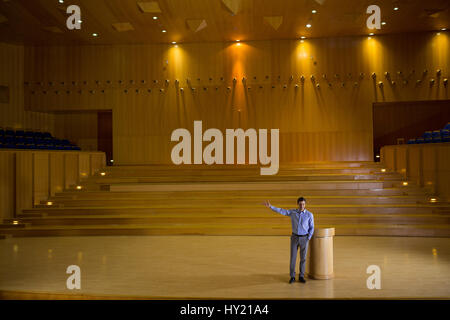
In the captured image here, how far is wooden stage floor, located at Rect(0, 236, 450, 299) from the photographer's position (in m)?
3.84

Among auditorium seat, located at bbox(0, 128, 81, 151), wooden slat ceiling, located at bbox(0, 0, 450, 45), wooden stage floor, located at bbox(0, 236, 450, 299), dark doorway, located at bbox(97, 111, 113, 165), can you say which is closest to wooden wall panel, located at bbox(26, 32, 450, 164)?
wooden slat ceiling, located at bbox(0, 0, 450, 45)

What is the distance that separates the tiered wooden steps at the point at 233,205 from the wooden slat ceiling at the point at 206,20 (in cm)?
426

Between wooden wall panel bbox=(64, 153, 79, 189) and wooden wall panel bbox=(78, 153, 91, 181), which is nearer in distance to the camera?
→ wooden wall panel bbox=(64, 153, 79, 189)

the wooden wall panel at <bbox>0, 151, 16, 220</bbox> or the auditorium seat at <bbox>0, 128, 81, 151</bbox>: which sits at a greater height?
the auditorium seat at <bbox>0, 128, 81, 151</bbox>

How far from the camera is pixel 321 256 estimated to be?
14.0 ft

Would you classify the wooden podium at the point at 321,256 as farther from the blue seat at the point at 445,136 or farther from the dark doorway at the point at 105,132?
the dark doorway at the point at 105,132

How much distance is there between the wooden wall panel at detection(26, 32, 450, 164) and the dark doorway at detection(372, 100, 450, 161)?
4.55ft

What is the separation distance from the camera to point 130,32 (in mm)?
11617

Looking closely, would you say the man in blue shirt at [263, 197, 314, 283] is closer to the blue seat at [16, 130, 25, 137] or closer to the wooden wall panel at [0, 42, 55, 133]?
the blue seat at [16, 130, 25, 137]

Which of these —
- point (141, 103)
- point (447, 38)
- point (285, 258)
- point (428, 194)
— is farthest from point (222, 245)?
point (447, 38)

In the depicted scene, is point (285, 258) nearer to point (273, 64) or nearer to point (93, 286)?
point (93, 286)

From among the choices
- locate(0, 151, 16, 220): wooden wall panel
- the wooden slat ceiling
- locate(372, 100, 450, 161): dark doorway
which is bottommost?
locate(0, 151, 16, 220): wooden wall panel

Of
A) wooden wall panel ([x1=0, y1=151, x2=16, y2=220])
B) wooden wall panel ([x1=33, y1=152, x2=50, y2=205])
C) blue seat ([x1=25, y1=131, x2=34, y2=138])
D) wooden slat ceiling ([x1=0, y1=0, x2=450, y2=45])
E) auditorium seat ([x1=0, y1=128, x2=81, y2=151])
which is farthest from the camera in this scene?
blue seat ([x1=25, y1=131, x2=34, y2=138])

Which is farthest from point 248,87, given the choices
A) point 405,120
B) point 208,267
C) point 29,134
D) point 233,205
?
point 208,267
